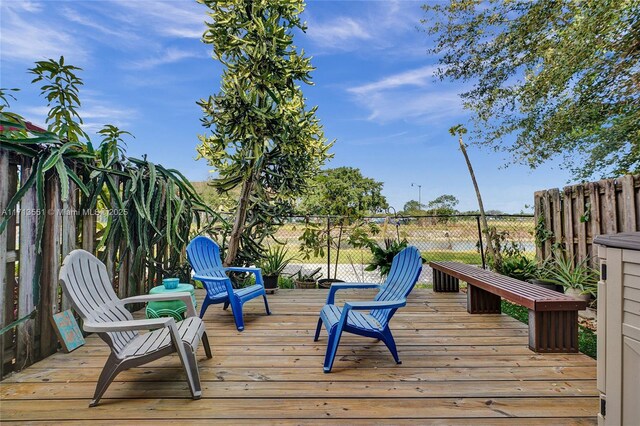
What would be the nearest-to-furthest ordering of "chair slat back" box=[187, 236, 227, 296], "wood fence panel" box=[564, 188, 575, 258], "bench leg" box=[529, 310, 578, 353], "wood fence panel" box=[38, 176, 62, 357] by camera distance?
1. "wood fence panel" box=[38, 176, 62, 357]
2. "bench leg" box=[529, 310, 578, 353]
3. "chair slat back" box=[187, 236, 227, 296]
4. "wood fence panel" box=[564, 188, 575, 258]

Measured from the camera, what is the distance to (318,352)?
260cm

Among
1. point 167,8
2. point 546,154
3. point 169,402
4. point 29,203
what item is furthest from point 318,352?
point 546,154

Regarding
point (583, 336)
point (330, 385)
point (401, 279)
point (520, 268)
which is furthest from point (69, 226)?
point (520, 268)

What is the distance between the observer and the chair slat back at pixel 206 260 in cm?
339

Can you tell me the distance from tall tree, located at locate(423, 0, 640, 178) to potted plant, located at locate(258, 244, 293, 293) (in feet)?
18.4

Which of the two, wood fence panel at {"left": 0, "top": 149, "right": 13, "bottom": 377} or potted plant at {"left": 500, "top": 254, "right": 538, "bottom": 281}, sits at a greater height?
wood fence panel at {"left": 0, "top": 149, "right": 13, "bottom": 377}

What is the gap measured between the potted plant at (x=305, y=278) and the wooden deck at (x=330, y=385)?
7.73 feet

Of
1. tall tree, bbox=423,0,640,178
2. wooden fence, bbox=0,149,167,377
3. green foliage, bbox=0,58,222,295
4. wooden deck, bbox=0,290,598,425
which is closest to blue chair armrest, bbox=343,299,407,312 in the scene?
wooden deck, bbox=0,290,598,425

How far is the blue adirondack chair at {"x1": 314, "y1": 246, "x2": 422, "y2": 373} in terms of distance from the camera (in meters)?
2.31

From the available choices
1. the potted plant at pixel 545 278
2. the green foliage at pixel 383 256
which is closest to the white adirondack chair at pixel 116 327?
the green foliage at pixel 383 256

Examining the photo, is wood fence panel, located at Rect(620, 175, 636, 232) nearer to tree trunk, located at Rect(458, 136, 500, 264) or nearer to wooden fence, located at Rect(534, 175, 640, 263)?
wooden fence, located at Rect(534, 175, 640, 263)

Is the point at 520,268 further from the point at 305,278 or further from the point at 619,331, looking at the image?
the point at 619,331

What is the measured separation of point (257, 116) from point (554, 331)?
4.19 metres

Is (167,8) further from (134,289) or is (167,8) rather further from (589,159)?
(589,159)
